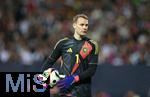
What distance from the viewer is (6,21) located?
1719 centimetres

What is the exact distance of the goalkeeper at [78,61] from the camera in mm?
8055

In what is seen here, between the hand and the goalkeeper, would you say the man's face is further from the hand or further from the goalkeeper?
the hand

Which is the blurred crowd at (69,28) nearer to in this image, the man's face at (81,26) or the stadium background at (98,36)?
the stadium background at (98,36)

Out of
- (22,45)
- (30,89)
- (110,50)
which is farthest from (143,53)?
(30,89)

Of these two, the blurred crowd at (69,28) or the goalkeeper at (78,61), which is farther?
Result: the blurred crowd at (69,28)

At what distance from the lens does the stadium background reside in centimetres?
1430

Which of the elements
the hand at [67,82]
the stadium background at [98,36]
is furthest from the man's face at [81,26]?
the stadium background at [98,36]

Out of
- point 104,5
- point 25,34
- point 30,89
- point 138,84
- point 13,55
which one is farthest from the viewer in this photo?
point 104,5

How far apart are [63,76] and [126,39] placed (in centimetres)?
928

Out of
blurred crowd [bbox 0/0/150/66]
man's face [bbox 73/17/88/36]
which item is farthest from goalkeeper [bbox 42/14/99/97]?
blurred crowd [bbox 0/0/150/66]

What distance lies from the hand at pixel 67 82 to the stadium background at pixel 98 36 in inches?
232

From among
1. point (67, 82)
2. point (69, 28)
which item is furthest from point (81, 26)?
point (69, 28)

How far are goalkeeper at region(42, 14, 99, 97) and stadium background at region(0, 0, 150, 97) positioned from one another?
5.81 m

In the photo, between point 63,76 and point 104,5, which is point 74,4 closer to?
point 104,5
